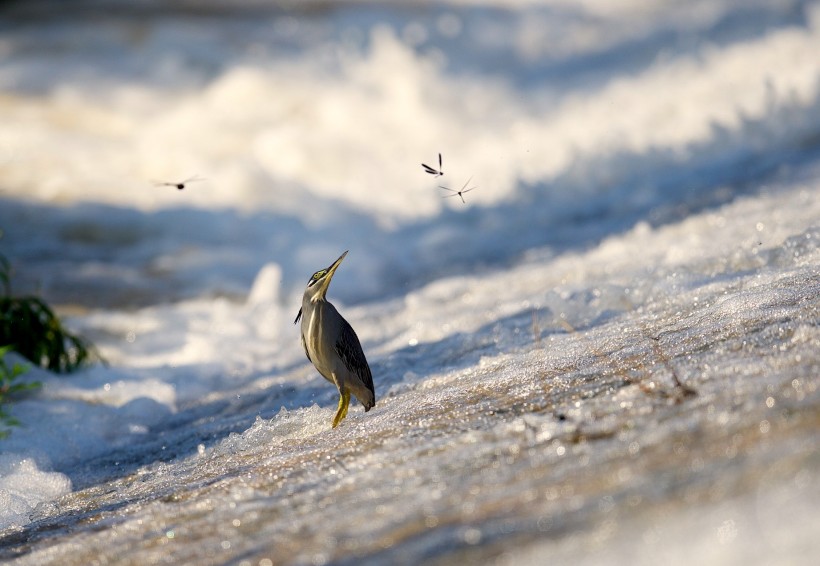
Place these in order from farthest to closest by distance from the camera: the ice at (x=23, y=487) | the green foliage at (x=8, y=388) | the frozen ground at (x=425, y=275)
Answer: the green foliage at (x=8, y=388)
the ice at (x=23, y=487)
the frozen ground at (x=425, y=275)

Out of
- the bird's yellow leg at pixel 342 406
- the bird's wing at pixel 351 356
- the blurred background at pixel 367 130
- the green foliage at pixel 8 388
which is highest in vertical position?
the blurred background at pixel 367 130

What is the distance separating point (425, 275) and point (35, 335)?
391 cm

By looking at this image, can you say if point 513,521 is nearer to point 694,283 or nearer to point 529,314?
point 694,283

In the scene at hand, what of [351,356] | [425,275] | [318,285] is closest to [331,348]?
[351,356]

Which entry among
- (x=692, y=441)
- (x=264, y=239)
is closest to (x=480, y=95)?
(x=264, y=239)

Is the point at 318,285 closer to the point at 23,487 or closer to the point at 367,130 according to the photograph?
the point at 23,487

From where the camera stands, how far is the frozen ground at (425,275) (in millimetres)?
2715

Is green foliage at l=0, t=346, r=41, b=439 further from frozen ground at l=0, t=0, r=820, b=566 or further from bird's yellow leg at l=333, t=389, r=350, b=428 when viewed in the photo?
bird's yellow leg at l=333, t=389, r=350, b=428

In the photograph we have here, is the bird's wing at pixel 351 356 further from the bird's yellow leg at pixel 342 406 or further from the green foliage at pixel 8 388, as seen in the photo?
the green foliage at pixel 8 388

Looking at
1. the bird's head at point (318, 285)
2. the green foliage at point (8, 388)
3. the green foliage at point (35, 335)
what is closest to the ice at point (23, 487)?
the green foliage at point (8, 388)

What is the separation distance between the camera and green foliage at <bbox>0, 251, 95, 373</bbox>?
245 inches

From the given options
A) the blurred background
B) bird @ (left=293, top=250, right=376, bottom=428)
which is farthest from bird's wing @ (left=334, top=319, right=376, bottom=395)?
the blurred background

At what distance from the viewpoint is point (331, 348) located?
4332 millimetres

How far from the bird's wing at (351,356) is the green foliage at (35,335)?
265 cm
